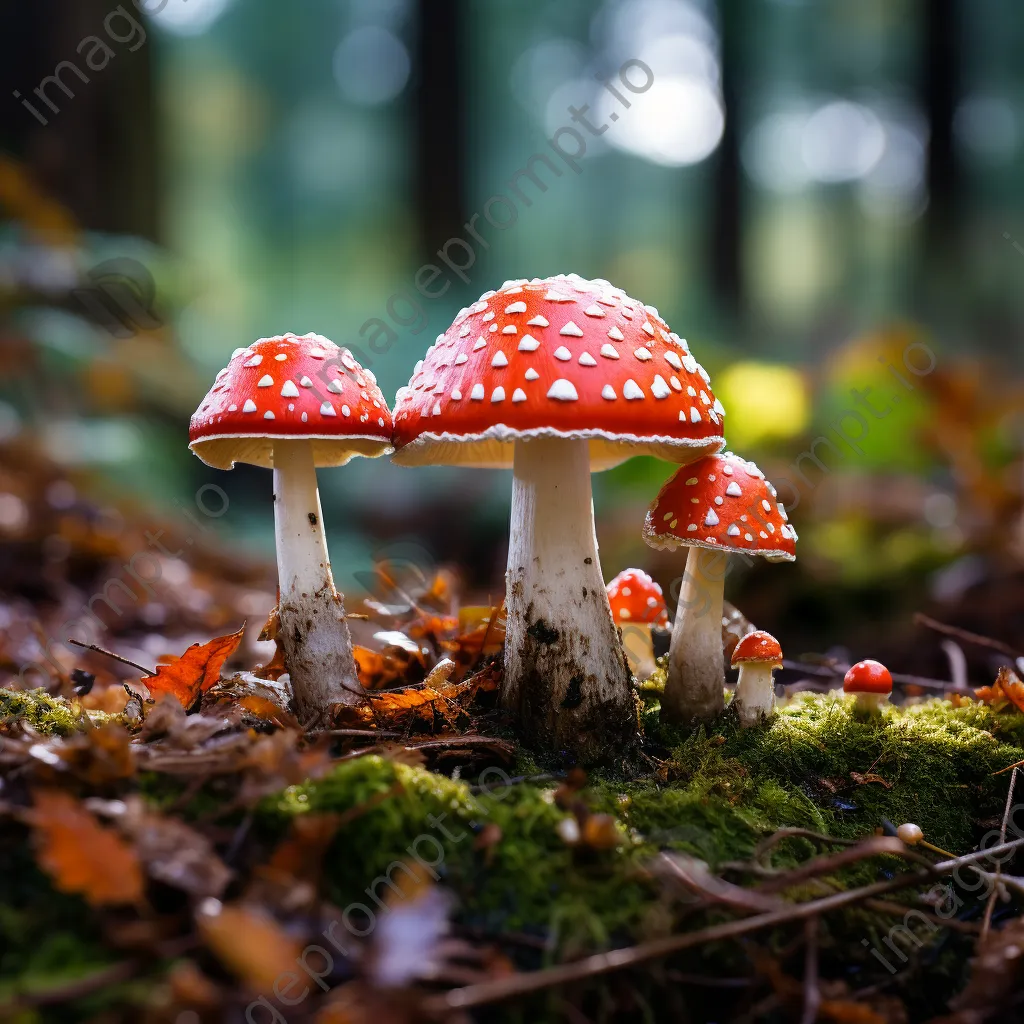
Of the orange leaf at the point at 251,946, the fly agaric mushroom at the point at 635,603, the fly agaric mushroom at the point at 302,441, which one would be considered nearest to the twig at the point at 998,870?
the fly agaric mushroom at the point at 635,603

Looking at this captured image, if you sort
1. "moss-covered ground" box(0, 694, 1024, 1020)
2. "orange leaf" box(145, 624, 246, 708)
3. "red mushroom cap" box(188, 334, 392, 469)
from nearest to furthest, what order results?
"moss-covered ground" box(0, 694, 1024, 1020) → "red mushroom cap" box(188, 334, 392, 469) → "orange leaf" box(145, 624, 246, 708)

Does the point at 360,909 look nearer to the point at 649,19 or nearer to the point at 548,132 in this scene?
the point at 649,19

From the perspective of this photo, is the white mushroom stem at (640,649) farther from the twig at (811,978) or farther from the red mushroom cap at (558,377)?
the twig at (811,978)

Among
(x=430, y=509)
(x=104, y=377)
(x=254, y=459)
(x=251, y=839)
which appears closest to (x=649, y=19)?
(x=430, y=509)

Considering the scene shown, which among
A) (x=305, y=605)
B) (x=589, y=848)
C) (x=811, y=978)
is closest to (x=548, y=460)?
(x=305, y=605)

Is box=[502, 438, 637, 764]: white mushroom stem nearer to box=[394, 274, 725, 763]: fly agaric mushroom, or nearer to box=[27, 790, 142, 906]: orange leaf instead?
box=[394, 274, 725, 763]: fly agaric mushroom

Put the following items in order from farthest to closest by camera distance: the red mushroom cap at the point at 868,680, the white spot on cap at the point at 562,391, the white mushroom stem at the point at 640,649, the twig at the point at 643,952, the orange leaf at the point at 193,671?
the white mushroom stem at the point at 640,649 < the red mushroom cap at the point at 868,680 < the orange leaf at the point at 193,671 < the white spot on cap at the point at 562,391 < the twig at the point at 643,952

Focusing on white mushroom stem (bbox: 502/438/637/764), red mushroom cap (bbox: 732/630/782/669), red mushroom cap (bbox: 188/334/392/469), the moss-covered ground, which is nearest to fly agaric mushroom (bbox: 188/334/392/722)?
red mushroom cap (bbox: 188/334/392/469)
